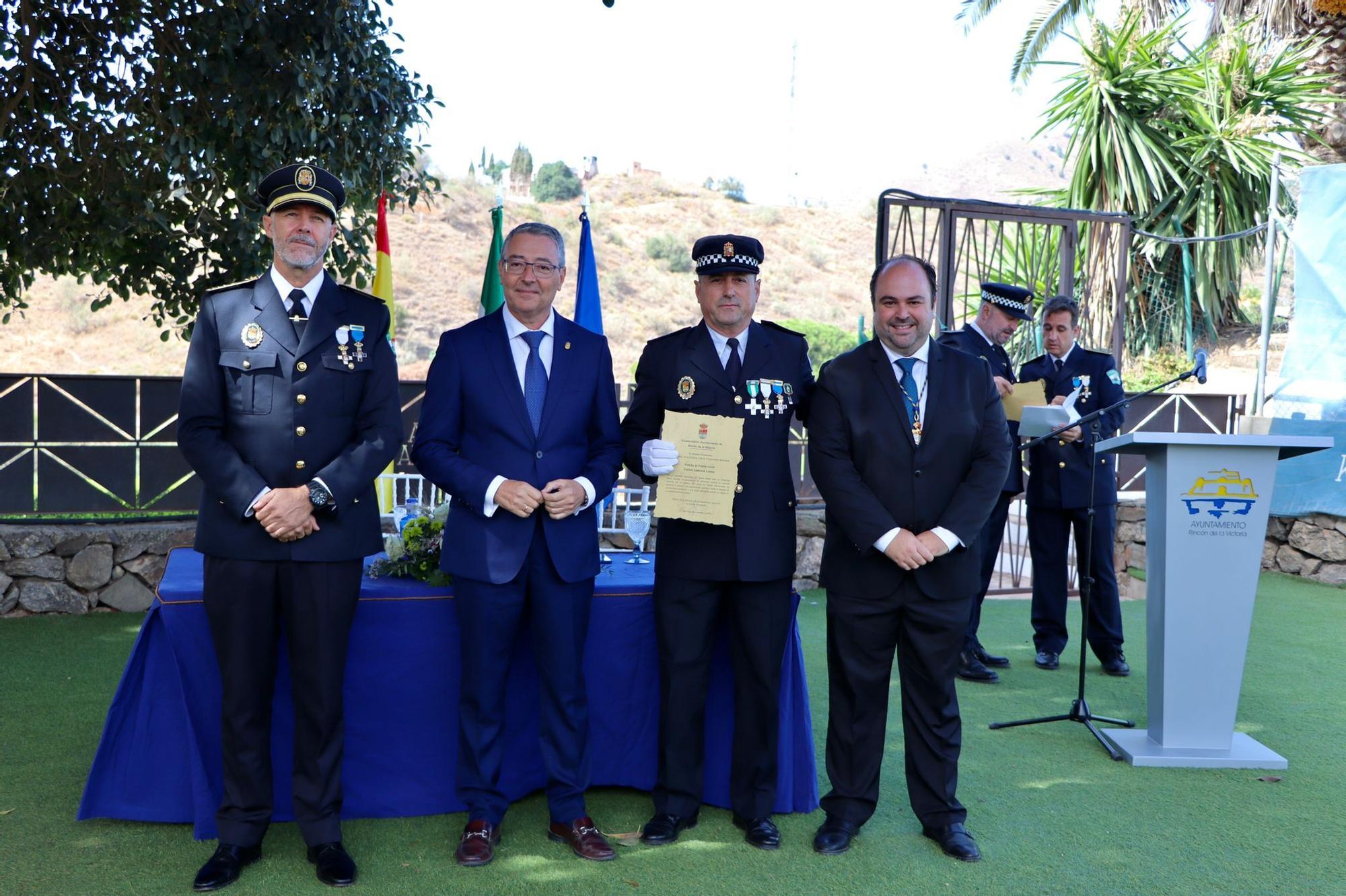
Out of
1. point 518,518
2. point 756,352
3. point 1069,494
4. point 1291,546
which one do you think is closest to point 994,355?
point 1069,494

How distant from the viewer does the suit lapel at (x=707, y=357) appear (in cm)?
340

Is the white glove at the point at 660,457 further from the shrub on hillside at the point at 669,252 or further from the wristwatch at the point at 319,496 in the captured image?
the shrub on hillside at the point at 669,252

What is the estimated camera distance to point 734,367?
A: 342 centimetres

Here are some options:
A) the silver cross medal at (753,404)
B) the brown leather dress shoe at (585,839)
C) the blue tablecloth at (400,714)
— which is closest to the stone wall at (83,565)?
the blue tablecloth at (400,714)

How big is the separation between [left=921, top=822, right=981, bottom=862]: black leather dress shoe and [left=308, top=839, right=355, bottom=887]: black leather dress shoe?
179cm

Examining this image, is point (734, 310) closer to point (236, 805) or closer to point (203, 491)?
point (203, 491)

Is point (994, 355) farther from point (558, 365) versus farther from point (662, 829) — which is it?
point (662, 829)

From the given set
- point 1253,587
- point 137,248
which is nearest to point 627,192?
point 137,248

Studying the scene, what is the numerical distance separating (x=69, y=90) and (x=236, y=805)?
14.8 ft

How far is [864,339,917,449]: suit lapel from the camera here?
3.32 meters

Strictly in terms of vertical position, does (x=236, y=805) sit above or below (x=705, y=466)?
below

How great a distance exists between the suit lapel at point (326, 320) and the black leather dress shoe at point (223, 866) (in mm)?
1441

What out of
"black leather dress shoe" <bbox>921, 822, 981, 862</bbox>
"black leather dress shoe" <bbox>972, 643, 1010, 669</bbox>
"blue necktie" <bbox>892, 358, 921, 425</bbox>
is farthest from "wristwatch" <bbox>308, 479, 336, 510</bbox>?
A: "black leather dress shoe" <bbox>972, 643, 1010, 669</bbox>

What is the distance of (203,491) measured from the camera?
3.10 metres
